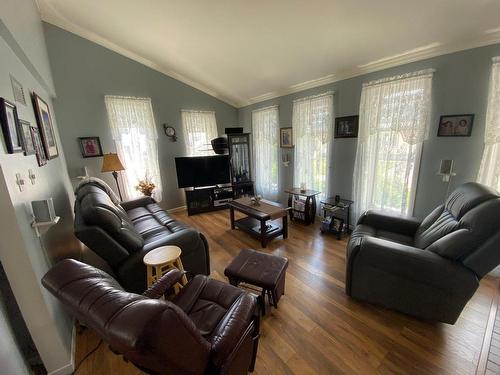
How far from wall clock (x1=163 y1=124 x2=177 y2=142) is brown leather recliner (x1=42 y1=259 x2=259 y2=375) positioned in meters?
3.69

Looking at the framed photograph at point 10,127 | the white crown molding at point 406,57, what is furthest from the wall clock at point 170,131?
the framed photograph at point 10,127

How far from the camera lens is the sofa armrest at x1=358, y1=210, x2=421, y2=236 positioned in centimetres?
219

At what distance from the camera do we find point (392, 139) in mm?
2584

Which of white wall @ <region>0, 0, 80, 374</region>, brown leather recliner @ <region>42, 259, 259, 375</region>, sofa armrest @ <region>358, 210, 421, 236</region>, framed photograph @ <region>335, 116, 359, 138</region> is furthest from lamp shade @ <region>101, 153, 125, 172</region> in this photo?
sofa armrest @ <region>358, 210, 421, 236</region>

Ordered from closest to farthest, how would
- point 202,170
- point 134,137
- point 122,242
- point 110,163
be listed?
1. point 122,242
2. point 110,163
3. point 134,137
4. point 202,170

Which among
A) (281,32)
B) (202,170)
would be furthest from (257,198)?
(281,32)

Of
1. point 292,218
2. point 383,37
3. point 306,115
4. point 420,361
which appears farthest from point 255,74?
point 420,361

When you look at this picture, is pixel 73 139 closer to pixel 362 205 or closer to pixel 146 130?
pixel 146 130

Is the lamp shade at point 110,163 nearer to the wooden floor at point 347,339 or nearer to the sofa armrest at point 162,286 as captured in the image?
the wooden floor at point 347,339

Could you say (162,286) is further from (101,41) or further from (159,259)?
(101,41)

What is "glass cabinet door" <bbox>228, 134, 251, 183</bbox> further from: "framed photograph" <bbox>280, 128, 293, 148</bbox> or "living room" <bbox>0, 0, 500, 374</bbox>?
"framed photograph" <bbox>280, 128, 293, 148</bbox>

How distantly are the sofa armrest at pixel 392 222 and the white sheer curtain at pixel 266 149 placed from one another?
2.36m

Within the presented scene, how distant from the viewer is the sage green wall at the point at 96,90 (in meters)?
3.22

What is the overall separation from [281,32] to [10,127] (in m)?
2.55
